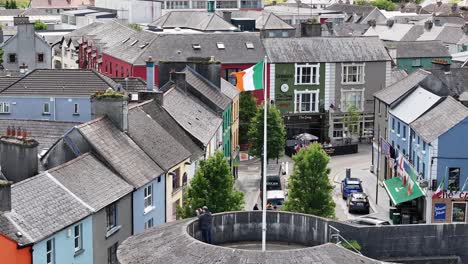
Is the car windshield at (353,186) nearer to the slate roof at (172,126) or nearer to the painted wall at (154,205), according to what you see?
the slate roof at (172,126)

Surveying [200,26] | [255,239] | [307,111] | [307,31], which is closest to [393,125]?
[307,111]

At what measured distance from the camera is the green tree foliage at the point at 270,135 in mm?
84562

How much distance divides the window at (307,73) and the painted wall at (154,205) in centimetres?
4864

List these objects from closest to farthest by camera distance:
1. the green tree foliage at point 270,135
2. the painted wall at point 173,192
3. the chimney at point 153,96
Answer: the painted wall at point 173,192
the chimney at point 153,96
the green tree foliage at point 270,135

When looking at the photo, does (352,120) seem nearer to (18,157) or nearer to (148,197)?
(148,197)

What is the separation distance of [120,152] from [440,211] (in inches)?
1061

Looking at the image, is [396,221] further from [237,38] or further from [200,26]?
[200,26]

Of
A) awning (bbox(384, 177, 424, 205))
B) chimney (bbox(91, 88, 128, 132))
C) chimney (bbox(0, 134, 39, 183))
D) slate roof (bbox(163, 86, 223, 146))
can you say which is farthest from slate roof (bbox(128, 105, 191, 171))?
awning (bbox(384, 177, 424, 205))

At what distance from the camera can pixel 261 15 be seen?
14562 cm

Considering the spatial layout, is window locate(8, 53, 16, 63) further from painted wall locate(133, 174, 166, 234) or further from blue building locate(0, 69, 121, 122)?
painted wall locate(133, 174, 166, 234)

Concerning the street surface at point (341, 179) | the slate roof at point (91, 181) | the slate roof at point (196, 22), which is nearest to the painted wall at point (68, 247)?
the slate roof at point (91, 181)

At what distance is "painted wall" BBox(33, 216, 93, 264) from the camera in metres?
37.2

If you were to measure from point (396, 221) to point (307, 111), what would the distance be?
111ft

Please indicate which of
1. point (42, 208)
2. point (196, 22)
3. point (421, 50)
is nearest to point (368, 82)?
point (421, 50)
